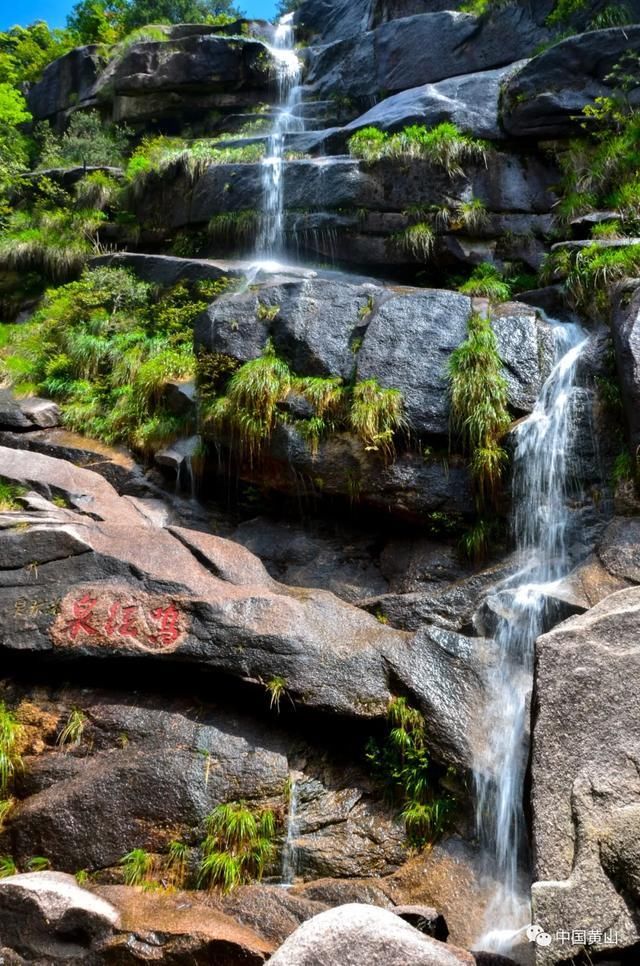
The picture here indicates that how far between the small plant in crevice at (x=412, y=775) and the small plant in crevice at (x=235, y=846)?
3.38 feet

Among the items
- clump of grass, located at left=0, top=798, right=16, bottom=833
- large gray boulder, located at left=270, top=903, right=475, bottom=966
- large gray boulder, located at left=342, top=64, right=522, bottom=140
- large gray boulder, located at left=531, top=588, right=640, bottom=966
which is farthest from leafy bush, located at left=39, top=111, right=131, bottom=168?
large gray boulder, located at left=270, top=903, right=475, bottom=966

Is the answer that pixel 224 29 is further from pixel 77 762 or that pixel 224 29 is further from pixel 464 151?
pixel 77 762

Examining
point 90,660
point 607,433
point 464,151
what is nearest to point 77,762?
point 90,660

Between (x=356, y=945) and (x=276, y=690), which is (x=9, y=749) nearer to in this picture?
(x=276, y=690)

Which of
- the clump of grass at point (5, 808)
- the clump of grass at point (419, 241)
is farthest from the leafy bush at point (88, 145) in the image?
the clump of grass at point (5, 808)

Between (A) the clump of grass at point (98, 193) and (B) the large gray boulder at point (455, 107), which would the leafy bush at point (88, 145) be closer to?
(A) the clump of grass at point (98, 193)

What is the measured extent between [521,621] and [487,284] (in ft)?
20.2

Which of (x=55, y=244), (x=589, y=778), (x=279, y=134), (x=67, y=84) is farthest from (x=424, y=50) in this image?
(x=589, y=778)

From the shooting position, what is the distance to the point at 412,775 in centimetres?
631

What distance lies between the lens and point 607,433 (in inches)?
329

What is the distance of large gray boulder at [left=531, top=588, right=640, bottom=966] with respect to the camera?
145 inches

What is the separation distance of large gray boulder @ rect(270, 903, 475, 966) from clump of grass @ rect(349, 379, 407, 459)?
5.69 m

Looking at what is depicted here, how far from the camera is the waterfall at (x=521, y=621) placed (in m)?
5.84

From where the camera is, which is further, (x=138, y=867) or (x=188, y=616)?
(x=188, y=616)
